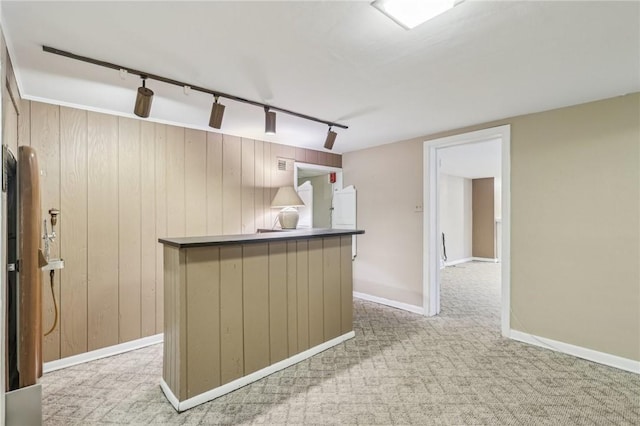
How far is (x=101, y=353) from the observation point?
2.70 meters

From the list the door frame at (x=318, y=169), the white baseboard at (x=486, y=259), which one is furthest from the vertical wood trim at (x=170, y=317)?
the white baseboard at (x=486, y=259)

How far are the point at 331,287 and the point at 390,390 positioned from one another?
38.7 inches

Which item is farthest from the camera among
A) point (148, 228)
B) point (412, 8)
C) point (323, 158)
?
point (323, 158)

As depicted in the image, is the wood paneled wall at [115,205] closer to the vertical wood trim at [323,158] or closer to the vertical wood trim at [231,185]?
the vertical wood trim at [231,185]

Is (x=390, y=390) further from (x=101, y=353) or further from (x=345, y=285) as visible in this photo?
(x=101, y=353)

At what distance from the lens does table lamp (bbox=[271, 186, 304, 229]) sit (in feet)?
11.9

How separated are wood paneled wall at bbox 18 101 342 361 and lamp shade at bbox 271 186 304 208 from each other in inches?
22.1

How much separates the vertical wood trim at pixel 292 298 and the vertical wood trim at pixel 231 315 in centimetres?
44

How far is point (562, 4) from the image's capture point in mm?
1383

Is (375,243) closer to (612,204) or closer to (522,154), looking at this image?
(522,154)

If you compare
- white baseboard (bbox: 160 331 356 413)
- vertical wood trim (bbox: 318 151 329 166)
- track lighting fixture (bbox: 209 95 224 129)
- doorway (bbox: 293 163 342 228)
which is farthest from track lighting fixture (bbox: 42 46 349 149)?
white baseboard (bbox: 160 331 356 413)

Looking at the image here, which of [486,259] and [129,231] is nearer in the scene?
[129,231]

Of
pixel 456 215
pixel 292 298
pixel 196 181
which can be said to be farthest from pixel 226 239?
pixel 456 215

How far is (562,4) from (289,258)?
2.22 meters
